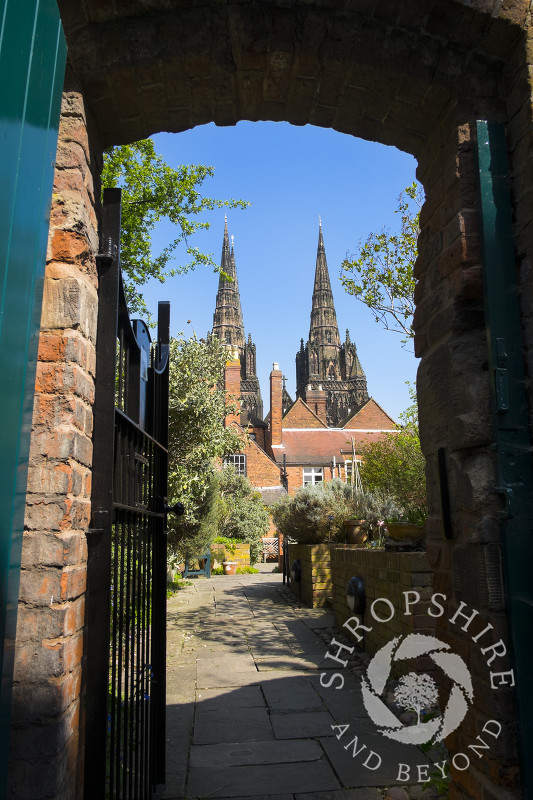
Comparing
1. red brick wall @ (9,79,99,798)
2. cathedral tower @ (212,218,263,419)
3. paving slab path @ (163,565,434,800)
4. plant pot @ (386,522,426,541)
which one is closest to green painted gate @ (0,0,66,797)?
red brick wall @ (9,79,99,798)

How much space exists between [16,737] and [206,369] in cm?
973

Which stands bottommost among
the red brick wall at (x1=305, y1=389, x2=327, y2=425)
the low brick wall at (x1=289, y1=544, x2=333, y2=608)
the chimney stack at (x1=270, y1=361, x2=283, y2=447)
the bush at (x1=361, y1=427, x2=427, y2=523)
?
the low brick wall at (x1=289, y1=544, x2=333, y2=608)

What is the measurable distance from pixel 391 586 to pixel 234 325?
63.9 metres

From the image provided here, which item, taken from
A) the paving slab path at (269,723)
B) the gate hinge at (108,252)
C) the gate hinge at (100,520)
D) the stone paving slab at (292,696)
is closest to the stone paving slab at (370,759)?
the paving slab path at (269,723)

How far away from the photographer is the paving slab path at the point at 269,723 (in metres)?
3.13

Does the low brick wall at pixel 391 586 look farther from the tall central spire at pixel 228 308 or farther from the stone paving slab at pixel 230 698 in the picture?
the tall central spire at pixel 228 308

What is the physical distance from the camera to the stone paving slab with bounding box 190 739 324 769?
3420 mm

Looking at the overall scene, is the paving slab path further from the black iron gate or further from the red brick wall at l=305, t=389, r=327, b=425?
the red brick wall at l=305, t=389, r=327, b=425

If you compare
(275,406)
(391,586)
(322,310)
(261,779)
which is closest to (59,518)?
(261,779)

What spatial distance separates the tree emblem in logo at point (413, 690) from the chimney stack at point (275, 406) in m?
28.8

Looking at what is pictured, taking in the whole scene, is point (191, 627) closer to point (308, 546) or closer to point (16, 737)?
point (308, 546)

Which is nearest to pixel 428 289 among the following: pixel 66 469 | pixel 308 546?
pixel 66 469

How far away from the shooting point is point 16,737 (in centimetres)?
169

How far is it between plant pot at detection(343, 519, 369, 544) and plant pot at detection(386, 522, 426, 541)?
300cm
